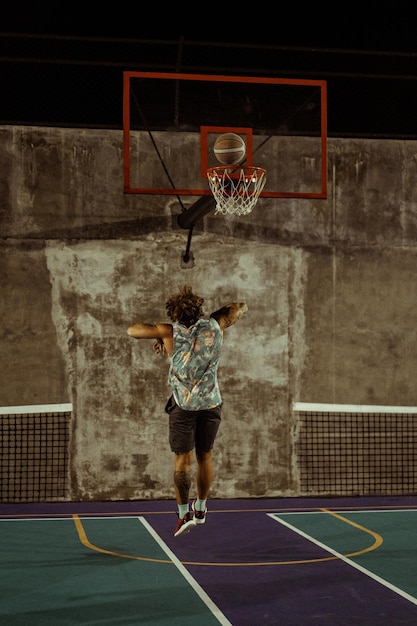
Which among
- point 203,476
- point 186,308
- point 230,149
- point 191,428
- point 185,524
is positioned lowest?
point 185,524

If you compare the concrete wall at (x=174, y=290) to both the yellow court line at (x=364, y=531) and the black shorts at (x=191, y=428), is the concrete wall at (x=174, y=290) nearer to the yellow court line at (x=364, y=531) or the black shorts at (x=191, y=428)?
the yellow court line at (x=364, y=531)

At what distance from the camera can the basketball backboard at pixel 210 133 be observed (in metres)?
10.1

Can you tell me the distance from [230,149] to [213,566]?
4.19 meters

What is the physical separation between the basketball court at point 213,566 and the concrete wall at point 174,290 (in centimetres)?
104

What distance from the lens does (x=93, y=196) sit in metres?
9.94

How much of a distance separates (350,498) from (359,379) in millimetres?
1431

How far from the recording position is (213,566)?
236 inches

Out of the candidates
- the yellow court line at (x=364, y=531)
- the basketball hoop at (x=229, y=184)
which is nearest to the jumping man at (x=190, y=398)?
the yellow court line at (x=364, y=531)

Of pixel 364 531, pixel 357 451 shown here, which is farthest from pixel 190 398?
pixel 357 451

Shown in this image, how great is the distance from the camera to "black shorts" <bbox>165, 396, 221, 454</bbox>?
649cm

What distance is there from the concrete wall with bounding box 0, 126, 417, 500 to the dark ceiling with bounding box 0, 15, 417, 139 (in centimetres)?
180

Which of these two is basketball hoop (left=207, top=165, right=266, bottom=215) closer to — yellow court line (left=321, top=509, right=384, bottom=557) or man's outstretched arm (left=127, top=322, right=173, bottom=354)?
man's outstretched arm (left=127, top=322, right=173, bottom=354)

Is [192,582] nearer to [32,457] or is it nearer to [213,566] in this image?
[213,566]

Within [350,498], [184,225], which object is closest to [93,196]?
[184,225]
